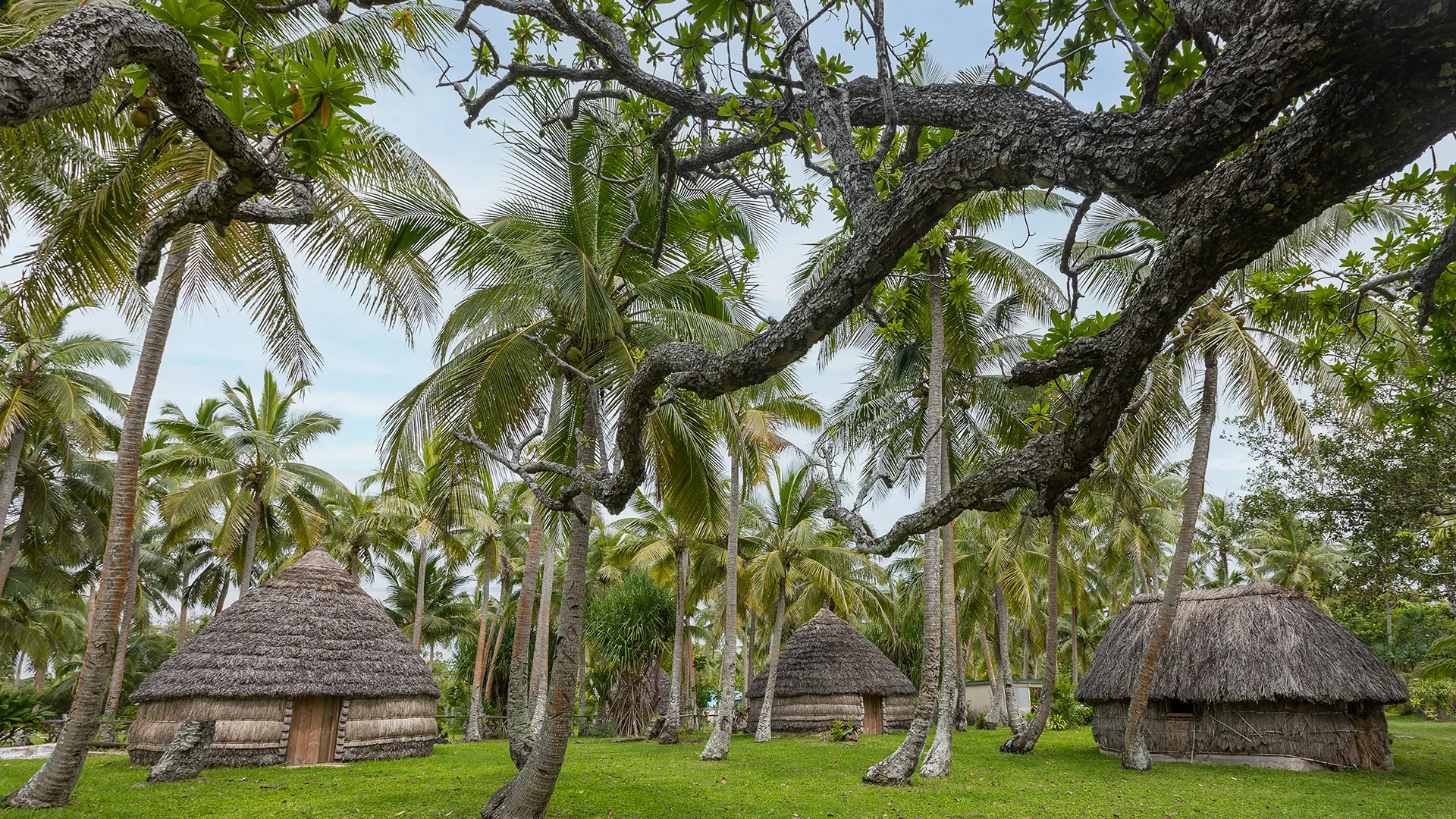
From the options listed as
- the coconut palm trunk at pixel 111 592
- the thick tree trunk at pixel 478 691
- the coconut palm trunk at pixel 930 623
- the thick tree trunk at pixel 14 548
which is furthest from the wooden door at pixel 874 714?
the thick tree trunk at pixel 14 548

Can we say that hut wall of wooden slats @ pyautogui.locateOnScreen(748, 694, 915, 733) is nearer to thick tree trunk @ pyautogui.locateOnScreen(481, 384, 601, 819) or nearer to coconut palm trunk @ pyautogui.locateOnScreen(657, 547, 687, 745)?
coconut palm trunk @ pyautogui.locateOnScreen(657, 547, 687, 745)

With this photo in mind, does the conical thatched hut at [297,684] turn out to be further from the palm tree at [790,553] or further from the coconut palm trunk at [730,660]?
the palm tree at [790,553]

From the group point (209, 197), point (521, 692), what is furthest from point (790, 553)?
point (209, 197)

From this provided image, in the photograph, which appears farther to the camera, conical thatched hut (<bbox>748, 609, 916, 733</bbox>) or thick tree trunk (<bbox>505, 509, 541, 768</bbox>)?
conical thatched hut (<bbox>748, 609, 916, 733</bbox>)

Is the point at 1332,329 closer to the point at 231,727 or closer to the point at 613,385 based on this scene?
the point at 613,385

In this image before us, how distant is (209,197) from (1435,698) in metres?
38.1

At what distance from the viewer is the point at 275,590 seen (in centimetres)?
1767

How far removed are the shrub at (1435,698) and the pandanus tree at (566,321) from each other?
26.5 meters

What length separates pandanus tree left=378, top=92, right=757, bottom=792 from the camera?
9852 mm

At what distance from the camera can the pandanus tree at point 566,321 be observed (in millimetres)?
9852

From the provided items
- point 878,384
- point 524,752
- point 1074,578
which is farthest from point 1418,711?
point 524,752

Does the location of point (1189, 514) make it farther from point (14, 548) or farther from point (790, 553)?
point (14, 548)

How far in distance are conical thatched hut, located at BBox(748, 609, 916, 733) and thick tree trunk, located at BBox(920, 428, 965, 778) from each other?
10.2 meters

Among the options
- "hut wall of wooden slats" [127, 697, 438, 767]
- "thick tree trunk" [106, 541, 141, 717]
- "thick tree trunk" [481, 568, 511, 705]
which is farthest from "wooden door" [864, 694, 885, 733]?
"thick tree trunk" [106, 541, 141, 717]
